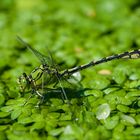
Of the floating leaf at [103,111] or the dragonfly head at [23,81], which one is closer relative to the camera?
the floating leaf at [103,111]

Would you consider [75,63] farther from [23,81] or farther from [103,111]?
[103,111]

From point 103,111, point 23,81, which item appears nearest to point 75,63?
point 23,81

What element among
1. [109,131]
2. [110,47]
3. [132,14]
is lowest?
[109,131]

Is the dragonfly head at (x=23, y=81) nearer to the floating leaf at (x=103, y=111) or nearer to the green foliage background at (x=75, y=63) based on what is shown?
the green foliage background at (x=75, y=63)

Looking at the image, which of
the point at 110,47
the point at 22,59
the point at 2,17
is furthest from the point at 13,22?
the point at 110,47

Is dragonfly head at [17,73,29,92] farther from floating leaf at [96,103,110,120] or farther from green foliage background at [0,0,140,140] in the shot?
floating leaf at [96,103,110,120]

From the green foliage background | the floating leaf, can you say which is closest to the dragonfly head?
the green foliage background

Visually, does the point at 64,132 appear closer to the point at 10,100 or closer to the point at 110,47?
the point at 10,100

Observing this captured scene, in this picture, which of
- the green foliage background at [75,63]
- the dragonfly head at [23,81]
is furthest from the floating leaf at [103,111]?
the dragonfly head at [23,81]
